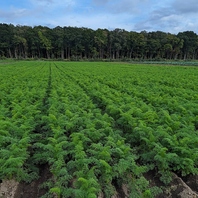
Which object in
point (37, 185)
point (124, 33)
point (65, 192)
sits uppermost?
point (124, 33)

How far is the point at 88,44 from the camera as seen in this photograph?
98.6 m

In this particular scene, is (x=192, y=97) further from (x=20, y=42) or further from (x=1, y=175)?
(x=20, y=42)

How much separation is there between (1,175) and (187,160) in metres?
4.40

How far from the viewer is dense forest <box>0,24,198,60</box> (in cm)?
9594

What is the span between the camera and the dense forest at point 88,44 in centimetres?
9594

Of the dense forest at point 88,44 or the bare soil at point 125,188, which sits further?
the dense forest at point 88,44

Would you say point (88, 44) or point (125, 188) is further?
point (88, 44)

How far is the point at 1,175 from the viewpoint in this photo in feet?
15.9

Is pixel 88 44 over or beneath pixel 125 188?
over

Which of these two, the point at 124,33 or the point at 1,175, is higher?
the point at 124,33

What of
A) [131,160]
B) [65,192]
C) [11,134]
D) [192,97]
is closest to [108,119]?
[131,160]

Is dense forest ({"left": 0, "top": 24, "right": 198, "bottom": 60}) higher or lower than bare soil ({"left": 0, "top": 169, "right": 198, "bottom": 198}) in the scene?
higher

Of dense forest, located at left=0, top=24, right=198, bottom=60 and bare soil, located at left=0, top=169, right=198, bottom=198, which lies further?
dense forest, located at left=0, top=24, right=198, bottom=60

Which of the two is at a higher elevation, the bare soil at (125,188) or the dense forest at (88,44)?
the dense forest at (88,44)
